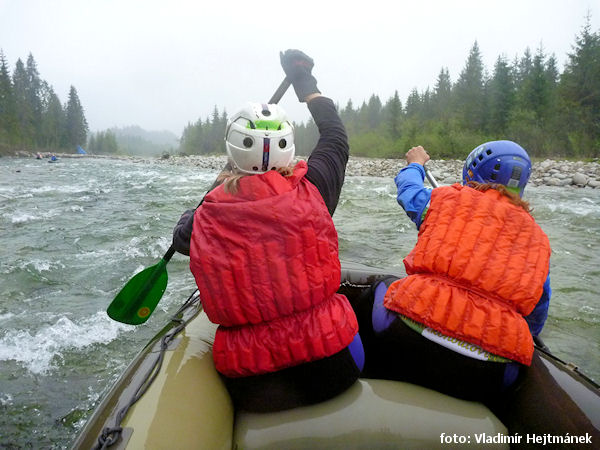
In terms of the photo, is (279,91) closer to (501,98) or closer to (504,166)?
(504,166)

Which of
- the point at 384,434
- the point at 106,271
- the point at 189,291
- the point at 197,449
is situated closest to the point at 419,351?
the point at 384,434

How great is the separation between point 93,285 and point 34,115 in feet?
227

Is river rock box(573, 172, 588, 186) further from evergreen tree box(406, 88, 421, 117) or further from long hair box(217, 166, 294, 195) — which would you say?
evergreen tree box(406, 88, 421, 117)

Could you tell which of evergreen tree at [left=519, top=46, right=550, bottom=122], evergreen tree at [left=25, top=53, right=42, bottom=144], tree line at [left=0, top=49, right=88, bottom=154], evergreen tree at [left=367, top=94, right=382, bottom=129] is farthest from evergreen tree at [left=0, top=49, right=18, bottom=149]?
evergreen tree at [left=519, top=46, right=550, bottom=122]

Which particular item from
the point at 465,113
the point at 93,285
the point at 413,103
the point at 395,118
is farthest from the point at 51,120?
the point at 93,285

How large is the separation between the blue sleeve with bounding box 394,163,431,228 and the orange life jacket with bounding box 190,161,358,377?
0.67 metres

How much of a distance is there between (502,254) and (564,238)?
7.35 metres

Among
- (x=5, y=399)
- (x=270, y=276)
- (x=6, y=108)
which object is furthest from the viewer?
(x=6, y=108)

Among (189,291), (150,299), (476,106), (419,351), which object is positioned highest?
(476,106)

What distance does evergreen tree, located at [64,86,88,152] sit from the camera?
65.1 meters

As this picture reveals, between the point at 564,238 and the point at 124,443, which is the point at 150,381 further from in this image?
the point at 564,238

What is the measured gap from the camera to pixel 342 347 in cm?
148

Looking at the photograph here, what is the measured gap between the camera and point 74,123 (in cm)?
6619

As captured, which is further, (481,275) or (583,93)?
(583,93)
